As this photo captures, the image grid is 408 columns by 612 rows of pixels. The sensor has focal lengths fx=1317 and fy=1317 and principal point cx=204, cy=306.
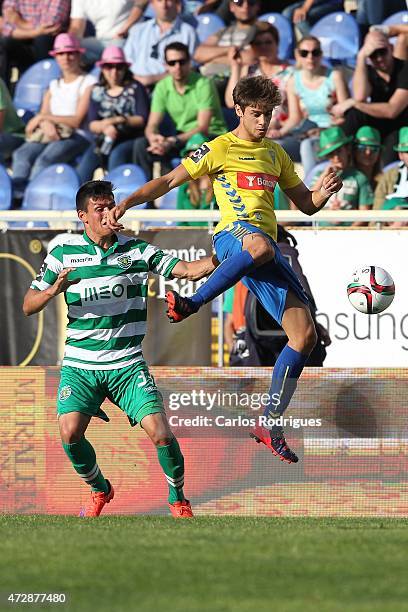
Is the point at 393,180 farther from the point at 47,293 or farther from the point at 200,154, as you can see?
the point at 47,293

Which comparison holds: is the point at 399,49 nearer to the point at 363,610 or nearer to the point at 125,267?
the point at 125,267

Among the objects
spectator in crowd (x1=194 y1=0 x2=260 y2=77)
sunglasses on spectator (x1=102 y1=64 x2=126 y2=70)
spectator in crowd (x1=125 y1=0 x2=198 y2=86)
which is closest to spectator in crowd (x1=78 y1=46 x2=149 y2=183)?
sunglasses on spectator (x1=102 y1=64 x2=126 y2=70)

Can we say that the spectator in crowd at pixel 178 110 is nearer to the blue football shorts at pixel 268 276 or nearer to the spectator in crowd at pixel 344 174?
the spectator in crowd at pixel 344 174

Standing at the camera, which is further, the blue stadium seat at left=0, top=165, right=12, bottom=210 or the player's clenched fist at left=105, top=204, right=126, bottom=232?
the blue stadium seat at left=0, top=165, right=12, bottom=210

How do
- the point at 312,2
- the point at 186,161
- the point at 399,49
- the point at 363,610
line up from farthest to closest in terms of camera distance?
1. the point at 312,2
2. the point at 399,49
3. the point at 186,161
4. the point at 363,610

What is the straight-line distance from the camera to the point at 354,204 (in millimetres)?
13602

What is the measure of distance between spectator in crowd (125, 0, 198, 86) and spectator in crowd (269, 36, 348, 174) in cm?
175

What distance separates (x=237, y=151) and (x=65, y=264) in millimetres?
1397

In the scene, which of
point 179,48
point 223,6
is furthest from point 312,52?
point 223,6

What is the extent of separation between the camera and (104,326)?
8906 mm

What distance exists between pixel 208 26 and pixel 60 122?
7.24ft

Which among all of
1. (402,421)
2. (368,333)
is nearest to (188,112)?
(368,333)

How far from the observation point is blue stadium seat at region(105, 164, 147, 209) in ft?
48.6

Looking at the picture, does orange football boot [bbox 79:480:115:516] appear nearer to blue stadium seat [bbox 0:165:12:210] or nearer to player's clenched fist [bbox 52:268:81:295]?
player's clenched fist [bbox 52:268:81:295]
